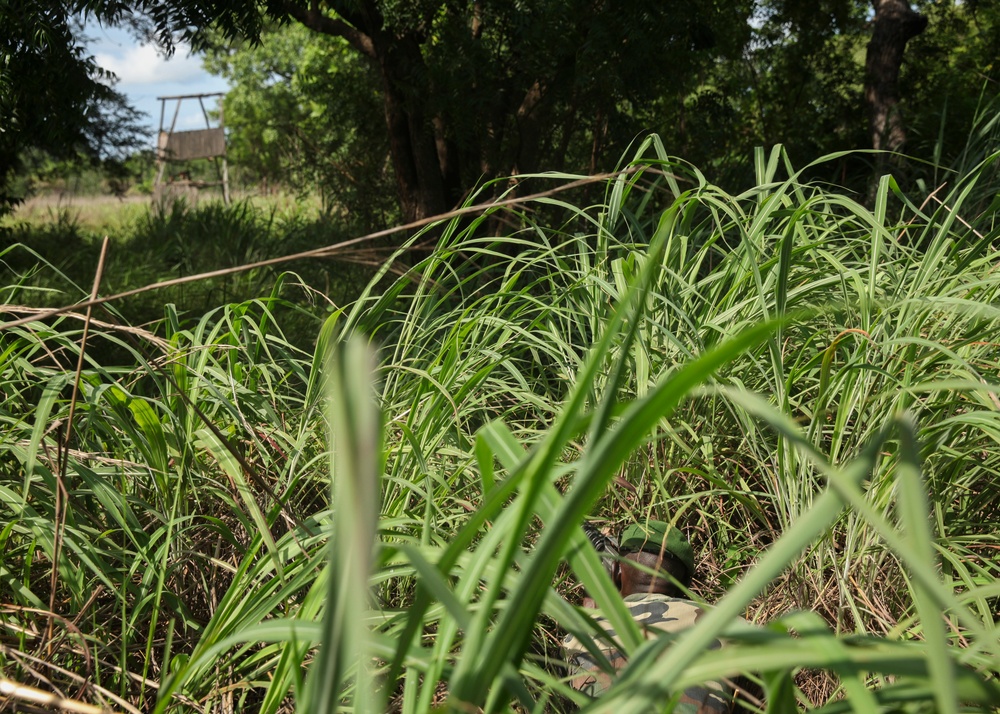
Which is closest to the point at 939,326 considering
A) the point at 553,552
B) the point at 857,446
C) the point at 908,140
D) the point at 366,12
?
the point at 857,446

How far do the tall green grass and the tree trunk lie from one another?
3.99 meters

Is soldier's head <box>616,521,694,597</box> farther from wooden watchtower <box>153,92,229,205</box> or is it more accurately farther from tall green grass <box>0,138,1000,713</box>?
wooden watchtower <box>153,92,229,205</box>

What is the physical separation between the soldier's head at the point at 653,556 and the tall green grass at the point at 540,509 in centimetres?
6

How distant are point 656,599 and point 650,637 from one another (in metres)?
0.14

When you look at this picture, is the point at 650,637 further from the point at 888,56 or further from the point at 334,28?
the point at 888,56

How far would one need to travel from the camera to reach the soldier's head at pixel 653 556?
135cm

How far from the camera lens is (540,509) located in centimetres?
79

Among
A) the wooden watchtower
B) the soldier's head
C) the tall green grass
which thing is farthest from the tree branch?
the wooden watchtower

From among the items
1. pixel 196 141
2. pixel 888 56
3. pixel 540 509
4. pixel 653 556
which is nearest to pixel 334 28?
pixel 888 56

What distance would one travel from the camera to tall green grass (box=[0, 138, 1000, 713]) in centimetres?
58

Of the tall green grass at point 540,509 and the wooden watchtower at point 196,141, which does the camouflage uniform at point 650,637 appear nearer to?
the tall green grass at point 540,509

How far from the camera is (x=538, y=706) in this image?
764 mm

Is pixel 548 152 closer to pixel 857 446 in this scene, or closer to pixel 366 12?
pixel 366 12

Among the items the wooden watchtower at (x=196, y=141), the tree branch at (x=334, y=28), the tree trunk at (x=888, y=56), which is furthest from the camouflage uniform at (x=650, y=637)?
the wooden watchtower at (x=196, y=141)
